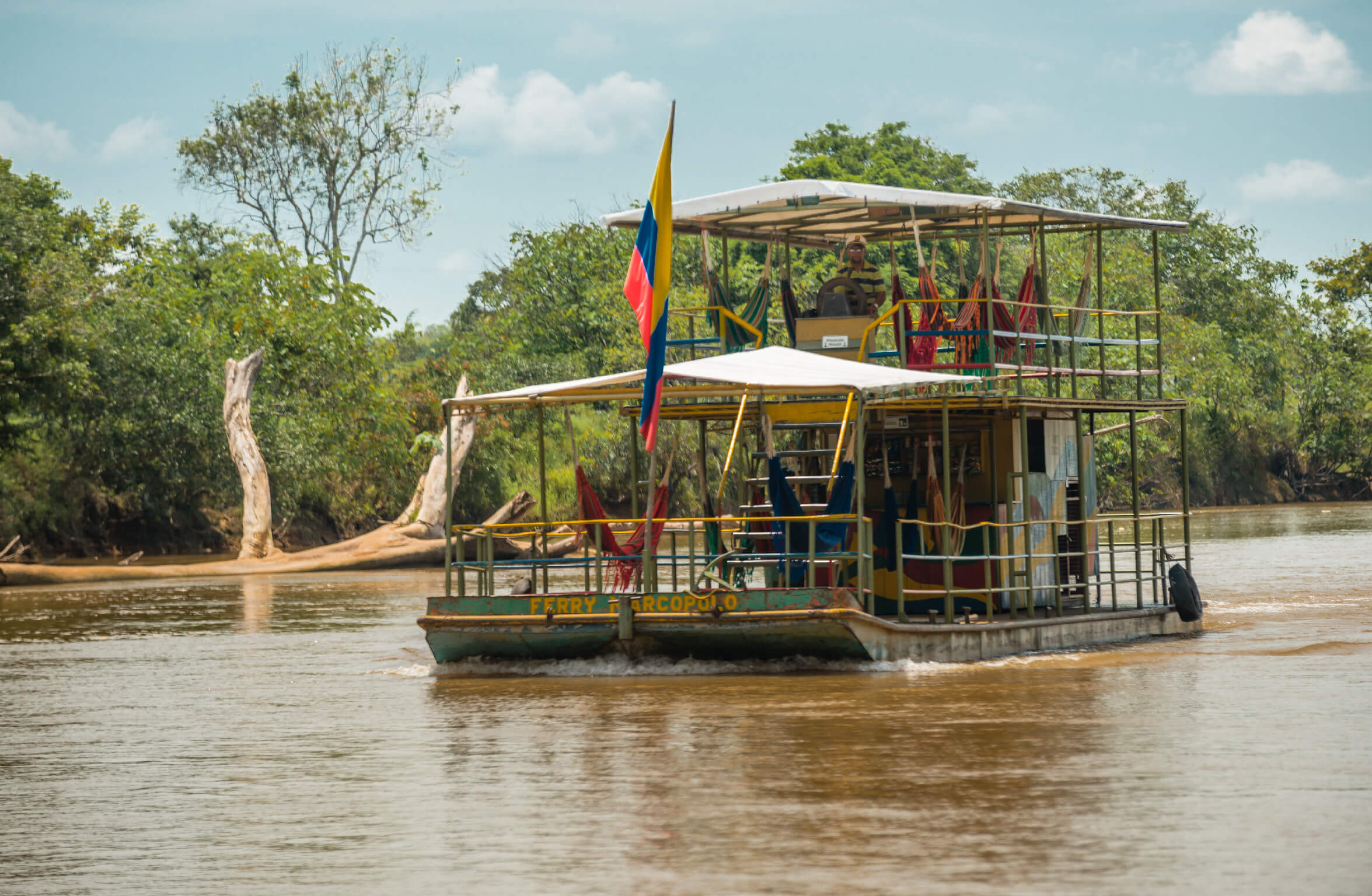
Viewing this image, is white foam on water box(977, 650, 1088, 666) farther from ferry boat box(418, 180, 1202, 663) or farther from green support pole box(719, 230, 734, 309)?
green support pole box(719, 230, 734, 309)

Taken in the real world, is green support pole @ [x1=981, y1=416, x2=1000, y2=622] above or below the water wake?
above

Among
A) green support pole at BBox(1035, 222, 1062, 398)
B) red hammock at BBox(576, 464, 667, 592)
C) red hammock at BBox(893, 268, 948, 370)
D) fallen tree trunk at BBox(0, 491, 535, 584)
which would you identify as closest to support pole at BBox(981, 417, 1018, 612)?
green support pole at BBox(1035, 222, 1062, 398)

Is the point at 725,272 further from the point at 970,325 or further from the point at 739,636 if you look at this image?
the point at 739,636

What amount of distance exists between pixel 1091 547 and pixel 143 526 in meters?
31.2

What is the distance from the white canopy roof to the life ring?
4.10m

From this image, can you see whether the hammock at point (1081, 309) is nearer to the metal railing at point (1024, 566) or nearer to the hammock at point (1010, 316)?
the hammock at point (1010, 316)

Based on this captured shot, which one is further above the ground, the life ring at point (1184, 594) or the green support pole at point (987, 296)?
the green support pole at point (987, 296)

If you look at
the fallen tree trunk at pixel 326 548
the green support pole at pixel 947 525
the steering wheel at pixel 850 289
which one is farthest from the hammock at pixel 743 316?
the fallen tree trunk at pixel 326 548

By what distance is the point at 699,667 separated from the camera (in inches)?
615

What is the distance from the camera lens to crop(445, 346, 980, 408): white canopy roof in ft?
48.0

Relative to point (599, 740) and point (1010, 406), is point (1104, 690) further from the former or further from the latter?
point (599, 740)

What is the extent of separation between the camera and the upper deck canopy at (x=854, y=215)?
54.3 ft

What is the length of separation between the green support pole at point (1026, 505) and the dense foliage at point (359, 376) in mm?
2858

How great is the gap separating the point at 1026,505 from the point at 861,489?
2.76m
